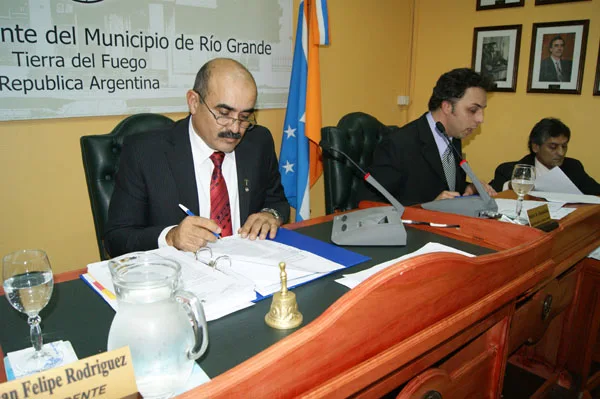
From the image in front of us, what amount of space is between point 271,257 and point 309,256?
0.36 ft

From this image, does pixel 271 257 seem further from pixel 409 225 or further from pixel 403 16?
pixel 403 16

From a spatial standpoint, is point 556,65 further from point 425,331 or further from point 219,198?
point 425,331

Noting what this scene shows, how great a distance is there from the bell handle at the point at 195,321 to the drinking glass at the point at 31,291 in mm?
276

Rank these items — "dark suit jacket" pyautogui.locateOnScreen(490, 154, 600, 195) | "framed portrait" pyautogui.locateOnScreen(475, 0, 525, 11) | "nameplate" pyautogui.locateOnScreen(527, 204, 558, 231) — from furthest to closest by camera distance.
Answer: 1. "framed portrait" pyautogui.locateOnScreen(475, 0, 525, 11)
2. "dark suit jacket" pyautogui.locateOnScreen(490, 154, 600, 195)
3. "nameplate" pyautogui.locateOnScreen(527, 204, 558, 231)

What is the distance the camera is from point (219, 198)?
1.73 meters

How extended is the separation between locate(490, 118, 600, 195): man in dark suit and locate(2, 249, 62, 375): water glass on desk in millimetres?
2496

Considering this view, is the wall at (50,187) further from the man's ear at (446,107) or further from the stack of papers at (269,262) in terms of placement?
the stack of papers at (269,262)

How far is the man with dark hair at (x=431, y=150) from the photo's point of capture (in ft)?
7.27

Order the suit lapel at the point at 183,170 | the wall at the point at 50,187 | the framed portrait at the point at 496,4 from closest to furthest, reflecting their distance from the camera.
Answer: the suit lapel at the point at 183,170, the wall at the point at 50,187, the framed portrait at the point at 496,4

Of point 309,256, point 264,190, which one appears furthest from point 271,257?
point 264,190

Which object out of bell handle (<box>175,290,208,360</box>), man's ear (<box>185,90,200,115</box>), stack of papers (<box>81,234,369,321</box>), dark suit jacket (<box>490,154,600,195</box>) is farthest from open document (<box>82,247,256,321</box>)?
dark suit jacket (<box>490,154,600,195</box>)

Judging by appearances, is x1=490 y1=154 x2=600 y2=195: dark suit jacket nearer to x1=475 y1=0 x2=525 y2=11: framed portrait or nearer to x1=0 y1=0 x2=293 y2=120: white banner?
x1=475 y1=0 x2=525 y2=11: framed portrait

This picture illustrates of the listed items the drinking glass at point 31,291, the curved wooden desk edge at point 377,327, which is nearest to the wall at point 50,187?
the drinking glass at point 31,291

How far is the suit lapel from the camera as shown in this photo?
5.44 feet
